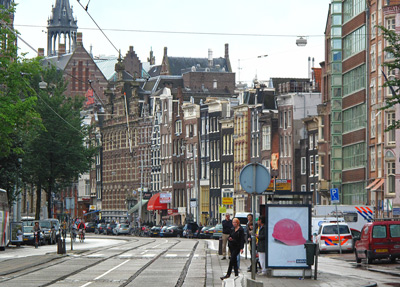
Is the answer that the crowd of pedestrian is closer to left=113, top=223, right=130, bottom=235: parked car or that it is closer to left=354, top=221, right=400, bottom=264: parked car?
left=354, top=221, right=400, bottom=264: parked car

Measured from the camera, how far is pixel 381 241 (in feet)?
134

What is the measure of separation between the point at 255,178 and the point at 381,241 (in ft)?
58.5

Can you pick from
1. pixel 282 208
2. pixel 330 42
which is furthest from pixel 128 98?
pixel 282 208

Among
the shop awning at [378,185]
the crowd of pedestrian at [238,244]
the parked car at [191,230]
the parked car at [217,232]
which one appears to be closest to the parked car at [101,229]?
the parked car at [191,230]

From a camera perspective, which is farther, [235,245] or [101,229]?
[101,229]

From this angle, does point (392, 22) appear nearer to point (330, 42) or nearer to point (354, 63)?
point (354, 63)

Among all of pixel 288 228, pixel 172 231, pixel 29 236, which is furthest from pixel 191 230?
pixel 288 228

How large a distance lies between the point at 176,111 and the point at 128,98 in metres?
17.9

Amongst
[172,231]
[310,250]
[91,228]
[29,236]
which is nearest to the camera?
[310,250]

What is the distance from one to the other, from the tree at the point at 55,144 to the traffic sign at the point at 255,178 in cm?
5846

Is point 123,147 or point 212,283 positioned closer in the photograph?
point 212,283

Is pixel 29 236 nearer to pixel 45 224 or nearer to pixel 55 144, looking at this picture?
pixel 45 224

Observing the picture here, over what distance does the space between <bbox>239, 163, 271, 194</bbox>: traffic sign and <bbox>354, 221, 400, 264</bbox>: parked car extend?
1727 centimetres

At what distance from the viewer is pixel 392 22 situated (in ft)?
245
